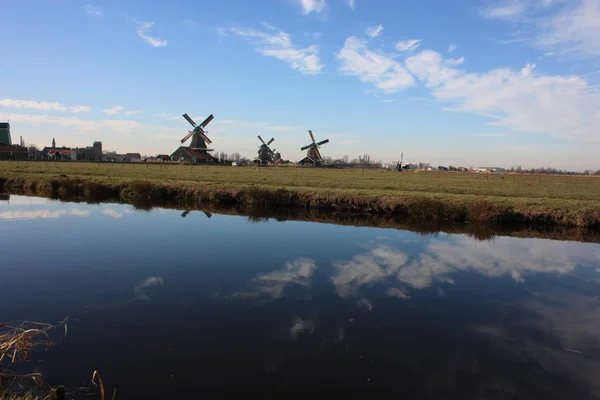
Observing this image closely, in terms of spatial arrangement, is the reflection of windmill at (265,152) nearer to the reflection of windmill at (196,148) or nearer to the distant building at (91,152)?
the reflection of windmill at (196,148)

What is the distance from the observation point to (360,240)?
16156 mm

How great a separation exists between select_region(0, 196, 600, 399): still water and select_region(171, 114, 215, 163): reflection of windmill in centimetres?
6504

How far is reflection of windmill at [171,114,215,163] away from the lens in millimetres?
78812

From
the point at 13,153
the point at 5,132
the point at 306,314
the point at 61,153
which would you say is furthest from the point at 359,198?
the point at 5,132

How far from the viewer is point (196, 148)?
82.8 meters

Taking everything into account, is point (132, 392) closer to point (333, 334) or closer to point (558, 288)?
point (333, 334)

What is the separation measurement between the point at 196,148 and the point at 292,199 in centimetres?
6206

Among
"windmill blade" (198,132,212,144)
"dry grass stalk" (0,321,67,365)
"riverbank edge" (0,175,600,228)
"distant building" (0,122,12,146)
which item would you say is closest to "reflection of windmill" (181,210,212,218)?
"riverbank edge" (0,175,600,228)

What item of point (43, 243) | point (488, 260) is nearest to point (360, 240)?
point (488, 260)

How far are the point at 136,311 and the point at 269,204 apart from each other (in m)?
17.2

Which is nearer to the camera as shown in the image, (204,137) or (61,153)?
(204,137)

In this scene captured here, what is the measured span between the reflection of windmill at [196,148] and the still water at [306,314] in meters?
65.0

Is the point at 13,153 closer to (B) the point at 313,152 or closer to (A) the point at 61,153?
(A) the point at 61,153

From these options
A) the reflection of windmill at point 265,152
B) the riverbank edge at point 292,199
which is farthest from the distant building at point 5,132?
the riverbank edge at point 292,199
